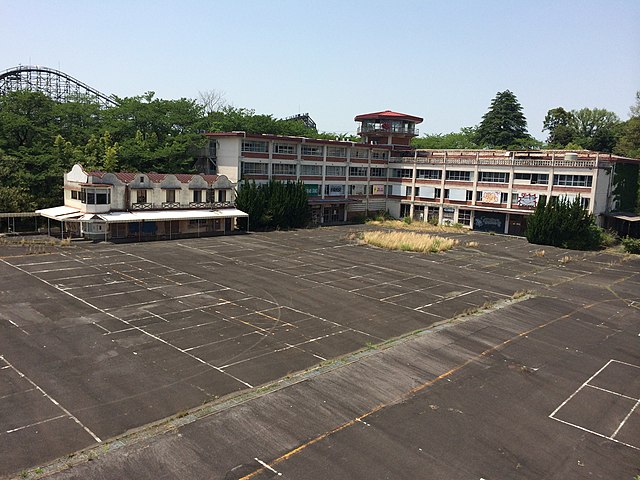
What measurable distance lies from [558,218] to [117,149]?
2158 inches

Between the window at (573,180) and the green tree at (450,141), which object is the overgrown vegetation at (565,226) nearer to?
the window at (573,180)

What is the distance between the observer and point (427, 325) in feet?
93.9

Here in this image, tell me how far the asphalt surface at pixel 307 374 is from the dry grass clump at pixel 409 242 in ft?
45.5

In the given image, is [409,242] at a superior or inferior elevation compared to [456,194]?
inferior

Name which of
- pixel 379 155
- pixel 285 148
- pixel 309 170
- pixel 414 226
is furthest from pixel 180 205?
pixel 379 155

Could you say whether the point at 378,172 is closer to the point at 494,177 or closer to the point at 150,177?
the point at 494,177

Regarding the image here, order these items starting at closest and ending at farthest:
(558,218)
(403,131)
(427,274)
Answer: (427,274), (558,218), (403,131)

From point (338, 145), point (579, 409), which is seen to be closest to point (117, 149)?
point (338, 145)

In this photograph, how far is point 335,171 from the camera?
255 feet

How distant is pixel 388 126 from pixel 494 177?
69.4 feet

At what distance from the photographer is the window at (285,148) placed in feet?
228

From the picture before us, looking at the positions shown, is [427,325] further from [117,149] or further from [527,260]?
[117,149]

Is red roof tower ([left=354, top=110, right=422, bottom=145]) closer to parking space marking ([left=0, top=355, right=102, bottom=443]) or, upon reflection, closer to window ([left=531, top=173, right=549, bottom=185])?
window ([left=531, top=173, right=549, bottom=185])

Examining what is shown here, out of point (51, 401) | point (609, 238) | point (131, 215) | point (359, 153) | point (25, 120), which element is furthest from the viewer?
point (359, 153)
